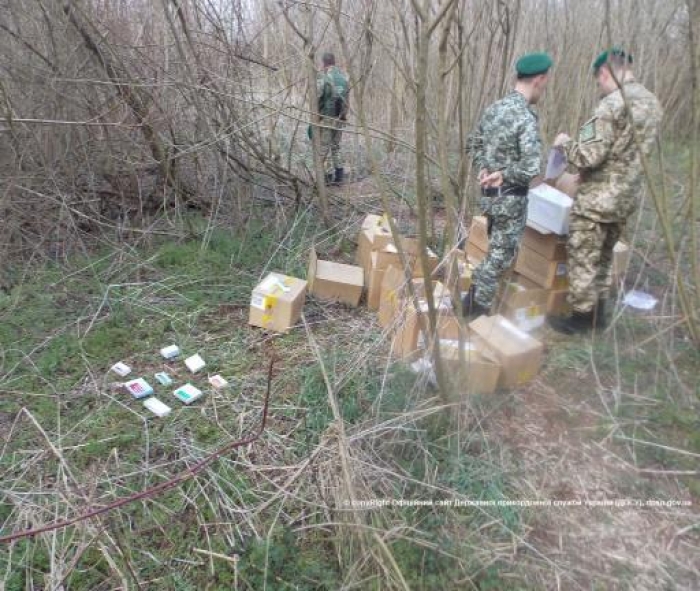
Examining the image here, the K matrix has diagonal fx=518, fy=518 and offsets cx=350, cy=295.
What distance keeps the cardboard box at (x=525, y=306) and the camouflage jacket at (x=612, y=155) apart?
0.55 meters

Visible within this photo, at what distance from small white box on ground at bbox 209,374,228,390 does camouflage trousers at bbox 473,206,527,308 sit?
162cm

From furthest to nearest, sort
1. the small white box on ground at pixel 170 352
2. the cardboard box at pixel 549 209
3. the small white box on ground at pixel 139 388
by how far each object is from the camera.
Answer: the cardboard box at pixel 549 209 < the small white box on ground at pixel 170 352 < the small white box on ground at pixel 139 388

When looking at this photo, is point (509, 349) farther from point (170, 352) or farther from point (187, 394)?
point (170, 352)

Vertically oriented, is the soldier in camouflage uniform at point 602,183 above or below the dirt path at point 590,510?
above

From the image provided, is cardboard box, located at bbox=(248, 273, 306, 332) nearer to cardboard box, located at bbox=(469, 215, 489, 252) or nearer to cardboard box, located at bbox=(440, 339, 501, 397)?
cardboard box, located at bbox=(440, 339, 501, 397)

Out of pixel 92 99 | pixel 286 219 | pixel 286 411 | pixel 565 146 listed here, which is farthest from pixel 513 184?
pixel 92 99

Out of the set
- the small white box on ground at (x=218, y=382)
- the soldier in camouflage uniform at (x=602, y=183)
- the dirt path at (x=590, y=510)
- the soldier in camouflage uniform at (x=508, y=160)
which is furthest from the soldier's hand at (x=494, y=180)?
the small white box on ground at (x=218, y=382)

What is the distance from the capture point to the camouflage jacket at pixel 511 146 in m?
2.85

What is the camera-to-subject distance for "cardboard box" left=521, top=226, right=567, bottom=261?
330 centimetres

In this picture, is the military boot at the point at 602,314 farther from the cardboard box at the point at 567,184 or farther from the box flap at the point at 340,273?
the box flap at the point at 340,273

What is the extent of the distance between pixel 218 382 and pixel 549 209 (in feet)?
7.34

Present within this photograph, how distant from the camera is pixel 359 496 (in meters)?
1.88

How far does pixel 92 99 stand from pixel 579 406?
3876 mm

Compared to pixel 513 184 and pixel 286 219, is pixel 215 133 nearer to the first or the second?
pixel 286 219
